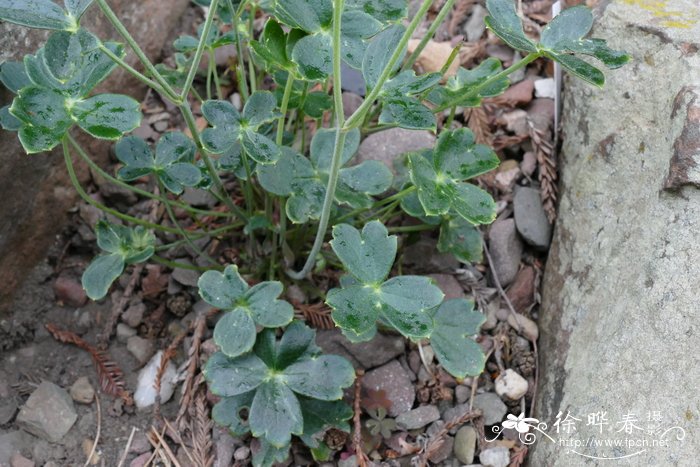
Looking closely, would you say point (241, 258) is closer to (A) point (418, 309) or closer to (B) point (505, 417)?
(A) point (418, 309)

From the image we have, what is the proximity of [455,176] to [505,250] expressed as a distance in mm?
396

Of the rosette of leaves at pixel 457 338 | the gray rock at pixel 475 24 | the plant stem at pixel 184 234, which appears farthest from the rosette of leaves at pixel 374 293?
the gray rock at pixel 475 24

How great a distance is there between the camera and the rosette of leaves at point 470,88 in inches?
68.6

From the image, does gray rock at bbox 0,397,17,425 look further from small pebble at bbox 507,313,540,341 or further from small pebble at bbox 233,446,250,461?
small pebble at bbox 507,313,540,341

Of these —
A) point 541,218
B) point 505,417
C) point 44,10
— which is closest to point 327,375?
Result: point 505,417

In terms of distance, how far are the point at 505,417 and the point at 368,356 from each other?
370 mm

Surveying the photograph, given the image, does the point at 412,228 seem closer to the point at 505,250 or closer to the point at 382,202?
the point at 382,202

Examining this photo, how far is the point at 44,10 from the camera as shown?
1.38 metres

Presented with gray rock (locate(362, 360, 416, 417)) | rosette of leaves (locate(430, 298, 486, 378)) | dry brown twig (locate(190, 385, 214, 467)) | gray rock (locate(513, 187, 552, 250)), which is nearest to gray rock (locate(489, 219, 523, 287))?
gray rock (locate(513, 187, 552, 250))

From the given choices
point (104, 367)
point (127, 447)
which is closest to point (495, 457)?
point (127, 447)

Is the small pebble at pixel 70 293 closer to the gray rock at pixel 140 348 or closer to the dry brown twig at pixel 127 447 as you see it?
the gray rock at pixel 140 348

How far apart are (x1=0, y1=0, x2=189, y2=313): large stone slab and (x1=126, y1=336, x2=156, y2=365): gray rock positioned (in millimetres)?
355

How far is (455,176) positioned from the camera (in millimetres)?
1716

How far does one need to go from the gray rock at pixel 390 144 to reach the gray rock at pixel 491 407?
0.70 m
